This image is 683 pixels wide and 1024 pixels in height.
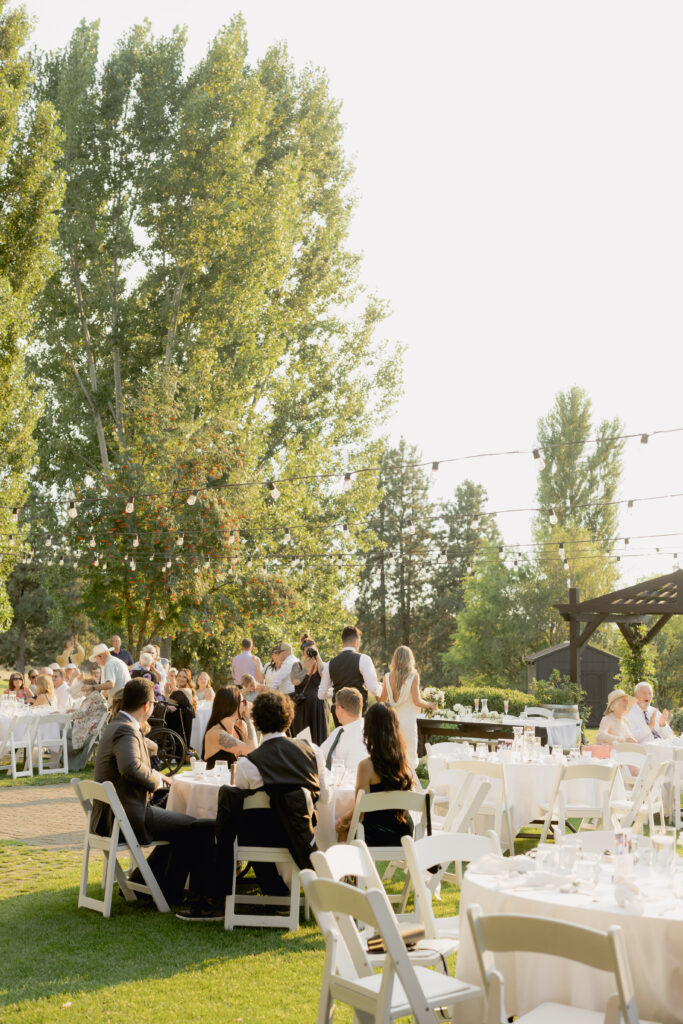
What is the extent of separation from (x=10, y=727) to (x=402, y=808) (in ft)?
29.6

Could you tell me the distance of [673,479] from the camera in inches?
1284

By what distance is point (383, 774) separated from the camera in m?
5.96

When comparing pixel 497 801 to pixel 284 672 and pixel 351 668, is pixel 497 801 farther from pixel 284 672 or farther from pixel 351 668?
pixel 284 672

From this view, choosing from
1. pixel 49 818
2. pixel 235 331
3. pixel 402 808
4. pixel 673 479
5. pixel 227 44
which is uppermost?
pixel 227 44

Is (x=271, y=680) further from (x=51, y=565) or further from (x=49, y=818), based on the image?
(x=51, y=565)

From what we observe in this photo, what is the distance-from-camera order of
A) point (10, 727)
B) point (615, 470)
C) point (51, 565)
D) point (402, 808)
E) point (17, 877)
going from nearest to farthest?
point (402, 808) → point (17, 877) → point (10, 727) → point (51, 565) → point (615, 470)

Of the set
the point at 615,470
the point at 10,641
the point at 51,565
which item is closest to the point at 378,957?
the point at 51,565

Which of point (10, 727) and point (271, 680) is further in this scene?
point (271, 680)

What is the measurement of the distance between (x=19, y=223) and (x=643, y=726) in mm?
13891

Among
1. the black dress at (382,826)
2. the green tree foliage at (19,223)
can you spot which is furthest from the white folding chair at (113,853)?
the green tree foliage at (19,223)

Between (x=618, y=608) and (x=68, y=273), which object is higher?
(x=68, y=273)

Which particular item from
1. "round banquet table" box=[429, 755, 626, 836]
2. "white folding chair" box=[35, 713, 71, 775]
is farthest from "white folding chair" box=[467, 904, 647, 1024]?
"white folding chair" box=[35, 713, 71, 775]

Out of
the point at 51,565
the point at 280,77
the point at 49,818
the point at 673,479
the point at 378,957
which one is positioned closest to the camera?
the point at 378,957

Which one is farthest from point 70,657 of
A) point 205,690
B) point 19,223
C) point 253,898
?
point 253,898
